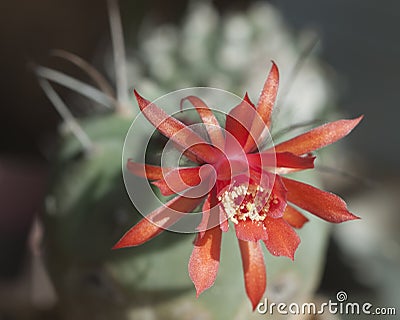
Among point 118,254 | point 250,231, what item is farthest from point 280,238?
point 118,254

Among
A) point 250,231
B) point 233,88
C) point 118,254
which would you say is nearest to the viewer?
point 250,231

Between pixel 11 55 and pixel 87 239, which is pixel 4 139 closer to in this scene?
pixel 11 55

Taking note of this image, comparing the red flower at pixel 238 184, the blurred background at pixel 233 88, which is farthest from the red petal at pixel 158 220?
the blurred background at pixel 233 88

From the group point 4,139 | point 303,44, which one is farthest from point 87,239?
point 4,139

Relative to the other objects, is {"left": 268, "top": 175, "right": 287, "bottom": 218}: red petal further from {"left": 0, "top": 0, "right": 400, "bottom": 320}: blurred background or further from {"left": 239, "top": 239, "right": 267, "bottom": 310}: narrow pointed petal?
{"left": 0, "top": 0, "right": 400, "bottom": 320}: blurred background

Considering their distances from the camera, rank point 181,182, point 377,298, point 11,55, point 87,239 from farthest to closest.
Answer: point 11,55
point 377,298
point 87,239
point 181,182

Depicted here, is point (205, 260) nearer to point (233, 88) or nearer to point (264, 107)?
point (264, 107)
